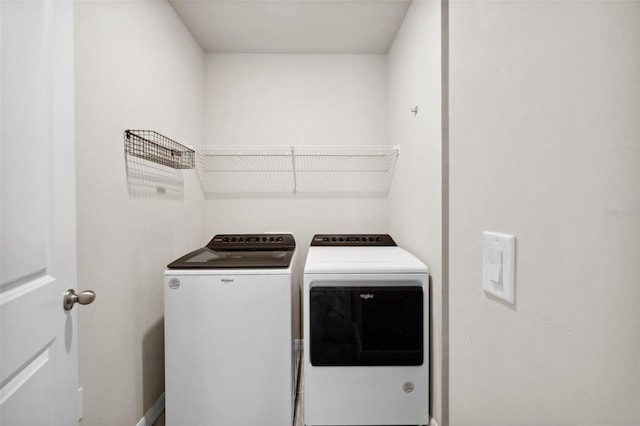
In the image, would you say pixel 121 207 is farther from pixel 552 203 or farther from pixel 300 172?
pixel 552 203

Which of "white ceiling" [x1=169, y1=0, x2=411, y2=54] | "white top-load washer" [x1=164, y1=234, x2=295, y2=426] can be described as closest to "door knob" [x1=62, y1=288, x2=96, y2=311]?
"white top-load washer" [x1=164, y1=234, x2=295, y2=426]

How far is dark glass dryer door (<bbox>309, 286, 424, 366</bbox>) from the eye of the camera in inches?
61.4

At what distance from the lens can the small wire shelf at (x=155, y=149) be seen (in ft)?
4.98

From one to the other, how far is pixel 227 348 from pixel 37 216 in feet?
3.54

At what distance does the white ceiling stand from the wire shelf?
0.83m

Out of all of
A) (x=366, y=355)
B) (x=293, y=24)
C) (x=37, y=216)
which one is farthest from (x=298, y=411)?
(x=293, y=24)

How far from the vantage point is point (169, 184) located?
193 cm

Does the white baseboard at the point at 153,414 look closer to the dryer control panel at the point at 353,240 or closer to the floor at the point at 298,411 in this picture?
the floor at the point at 298,411

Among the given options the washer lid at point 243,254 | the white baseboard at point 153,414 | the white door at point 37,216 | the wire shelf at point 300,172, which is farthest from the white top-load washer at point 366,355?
the wire shelf at point 300,172

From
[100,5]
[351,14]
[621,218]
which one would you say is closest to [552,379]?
[621,218]

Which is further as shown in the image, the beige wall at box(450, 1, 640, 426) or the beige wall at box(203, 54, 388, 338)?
the beige wall at box(203, 54, 388, 338)

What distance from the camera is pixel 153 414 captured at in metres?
1.73

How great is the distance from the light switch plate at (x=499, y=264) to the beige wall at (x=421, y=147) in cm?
82

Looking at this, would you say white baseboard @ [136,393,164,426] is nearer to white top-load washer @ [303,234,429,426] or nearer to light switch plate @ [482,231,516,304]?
white top-load washer @ [303,234,429,426]
